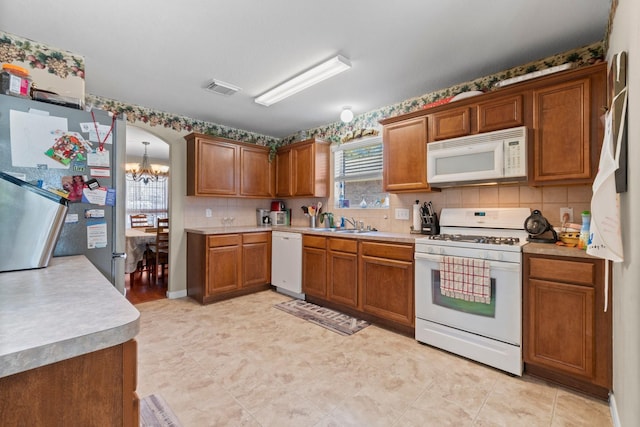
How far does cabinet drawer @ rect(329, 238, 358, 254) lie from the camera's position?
314 centimetres

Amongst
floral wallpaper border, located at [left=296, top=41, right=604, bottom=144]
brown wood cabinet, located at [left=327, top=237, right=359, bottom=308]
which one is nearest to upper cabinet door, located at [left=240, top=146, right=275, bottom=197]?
floral wallpaper border, located at [left=296, top=41, right=604, bottom=144]

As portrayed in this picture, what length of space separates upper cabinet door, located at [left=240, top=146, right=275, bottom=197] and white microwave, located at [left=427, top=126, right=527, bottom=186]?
2.56m

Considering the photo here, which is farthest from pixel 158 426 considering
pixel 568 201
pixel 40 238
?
pixel 568 201

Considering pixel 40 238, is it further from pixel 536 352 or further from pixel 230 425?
pixel 536 352

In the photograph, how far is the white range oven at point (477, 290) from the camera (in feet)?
6.82

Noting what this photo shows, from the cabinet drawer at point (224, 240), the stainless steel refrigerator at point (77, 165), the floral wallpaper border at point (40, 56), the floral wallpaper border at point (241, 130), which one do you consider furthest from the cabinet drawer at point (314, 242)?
the floral wallpaper border at point (40, 56)

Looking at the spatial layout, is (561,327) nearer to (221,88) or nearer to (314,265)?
(314,265)

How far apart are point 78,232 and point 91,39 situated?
5.07ft

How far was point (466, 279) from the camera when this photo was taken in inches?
88.4

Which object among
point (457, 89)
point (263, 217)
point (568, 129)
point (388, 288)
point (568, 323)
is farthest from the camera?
point (263, 217)

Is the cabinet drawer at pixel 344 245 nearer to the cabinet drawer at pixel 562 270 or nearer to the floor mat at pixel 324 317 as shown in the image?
the floor mat at pixel 324 317

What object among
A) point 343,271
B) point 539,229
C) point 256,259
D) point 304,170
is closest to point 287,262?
point 256,259

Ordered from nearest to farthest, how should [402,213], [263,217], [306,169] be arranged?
[402,213] < [306,169] < [263,217]

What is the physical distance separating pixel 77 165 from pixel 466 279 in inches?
104
